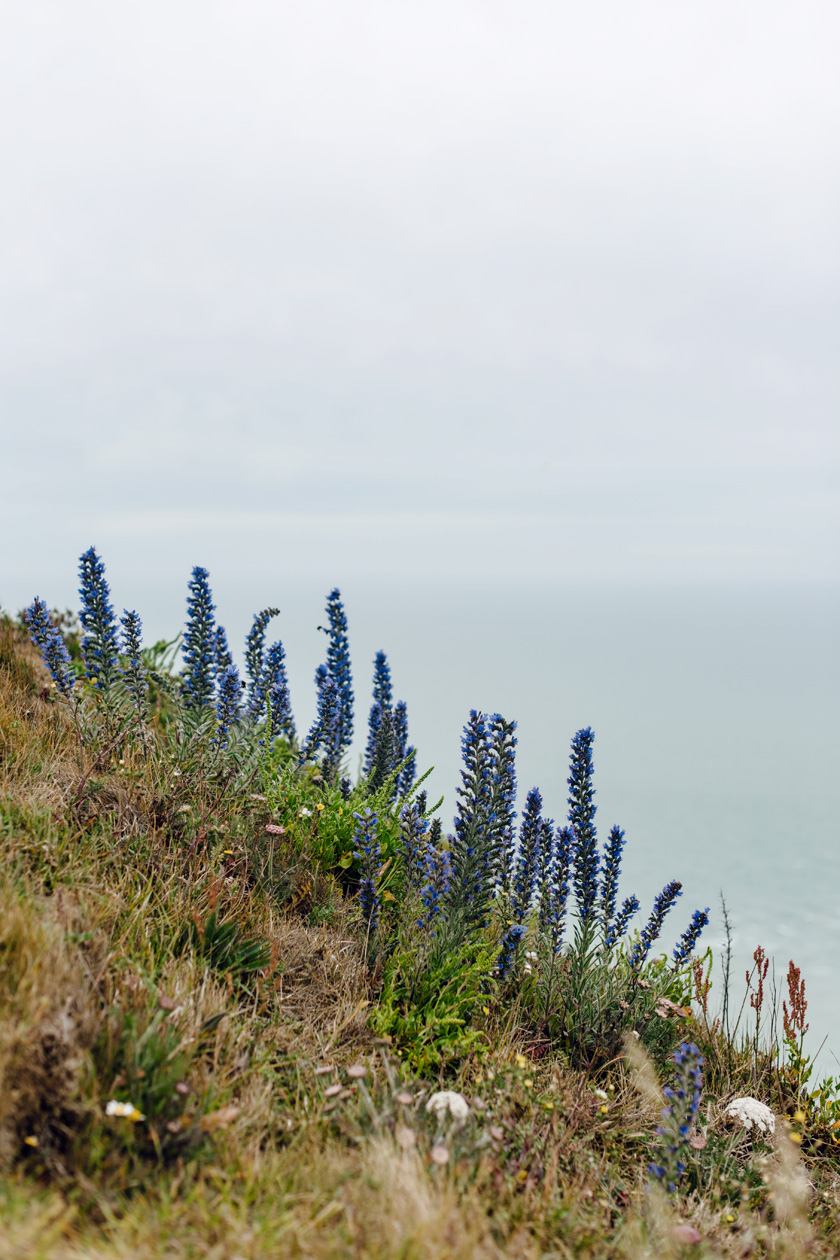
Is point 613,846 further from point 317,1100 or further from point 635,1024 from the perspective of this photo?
point 317,1100

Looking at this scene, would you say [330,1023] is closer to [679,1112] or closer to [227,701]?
[679,1112]

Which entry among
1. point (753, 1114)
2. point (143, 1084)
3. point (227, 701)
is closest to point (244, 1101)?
point (143, 1084)

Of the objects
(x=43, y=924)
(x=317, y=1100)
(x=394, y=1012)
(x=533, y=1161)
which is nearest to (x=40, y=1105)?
(x=43, y=924)

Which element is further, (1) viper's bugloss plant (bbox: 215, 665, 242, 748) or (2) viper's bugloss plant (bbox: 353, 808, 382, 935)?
(1) viper's bugloss plant (bbox: 215, 665, 242, 748)

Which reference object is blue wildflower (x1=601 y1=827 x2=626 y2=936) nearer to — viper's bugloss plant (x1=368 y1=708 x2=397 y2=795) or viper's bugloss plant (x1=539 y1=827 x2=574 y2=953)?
viper's bugloss plant (x1=539 y1=827 x2=574 y2=953)

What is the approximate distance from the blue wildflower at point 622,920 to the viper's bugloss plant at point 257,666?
3348 mm

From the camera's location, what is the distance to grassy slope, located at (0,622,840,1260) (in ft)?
8.25

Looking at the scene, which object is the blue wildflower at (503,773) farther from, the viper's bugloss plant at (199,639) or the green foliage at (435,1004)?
the viper's bugloss plant at (199,639)

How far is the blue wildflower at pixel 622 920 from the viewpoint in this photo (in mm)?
Answer: 4672

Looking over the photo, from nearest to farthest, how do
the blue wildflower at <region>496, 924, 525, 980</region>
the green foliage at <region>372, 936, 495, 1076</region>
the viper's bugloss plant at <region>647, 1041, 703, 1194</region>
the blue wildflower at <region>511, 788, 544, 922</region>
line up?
the viper's bugloss plant at <region>647, 1041, 703, 1194</region>
the green foliage at <region>372, 936, 495, 1076</region>
the blue wildflower at <region>496, 924, 525, 980</region>
the blue wildflower at <region>511, 788, 544, 922</region>

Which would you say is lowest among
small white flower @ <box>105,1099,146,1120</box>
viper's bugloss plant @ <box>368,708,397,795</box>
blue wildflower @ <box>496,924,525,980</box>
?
blue wildflower @ <box>496,924,525,980</box>

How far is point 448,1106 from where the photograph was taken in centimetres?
327

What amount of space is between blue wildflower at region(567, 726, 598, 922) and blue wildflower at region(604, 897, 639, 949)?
0.21 meters

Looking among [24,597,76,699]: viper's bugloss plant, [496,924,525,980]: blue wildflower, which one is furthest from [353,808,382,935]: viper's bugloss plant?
[24,597,76,699]: viper's bugloss plant
